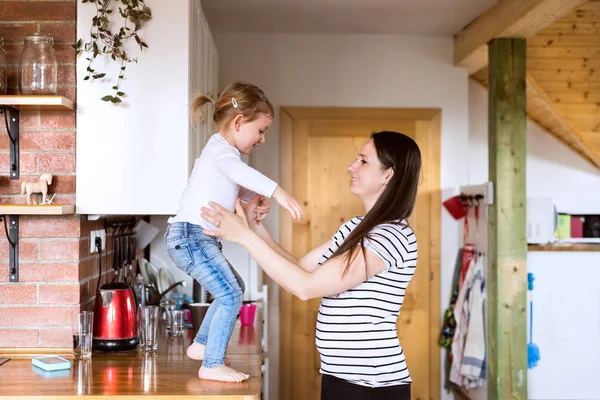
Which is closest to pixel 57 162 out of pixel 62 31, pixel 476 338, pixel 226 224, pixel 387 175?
pixel 62 31

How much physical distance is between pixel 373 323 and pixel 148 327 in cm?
107

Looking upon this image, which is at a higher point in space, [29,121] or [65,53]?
[65,53]

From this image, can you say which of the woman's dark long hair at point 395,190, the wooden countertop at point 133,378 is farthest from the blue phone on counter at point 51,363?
the woman's dark long hair at point 395,190

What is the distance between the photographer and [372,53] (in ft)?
16.0

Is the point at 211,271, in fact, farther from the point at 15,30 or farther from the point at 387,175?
the point at 15,30

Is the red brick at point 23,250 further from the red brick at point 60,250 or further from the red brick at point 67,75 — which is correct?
the red brick at point 67,75

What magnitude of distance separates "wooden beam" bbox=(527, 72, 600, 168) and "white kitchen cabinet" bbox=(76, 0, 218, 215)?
Result: 8.08ft

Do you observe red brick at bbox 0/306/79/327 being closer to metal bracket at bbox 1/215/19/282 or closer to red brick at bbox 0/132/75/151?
metal bracket at bbox 1/215/19/282

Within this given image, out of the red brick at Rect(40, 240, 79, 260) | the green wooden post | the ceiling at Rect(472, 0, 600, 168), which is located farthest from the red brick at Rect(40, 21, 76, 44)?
the ceiling at Rect(472, 0, 600, 168)

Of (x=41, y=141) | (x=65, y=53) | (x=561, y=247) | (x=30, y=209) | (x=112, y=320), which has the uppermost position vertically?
(x=65, y=53)

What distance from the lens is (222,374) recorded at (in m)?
2.27

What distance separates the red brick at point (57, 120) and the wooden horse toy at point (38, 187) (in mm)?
196

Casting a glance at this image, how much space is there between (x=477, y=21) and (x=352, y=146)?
3.67ft

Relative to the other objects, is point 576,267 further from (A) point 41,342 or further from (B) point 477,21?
(A) point 41,342
